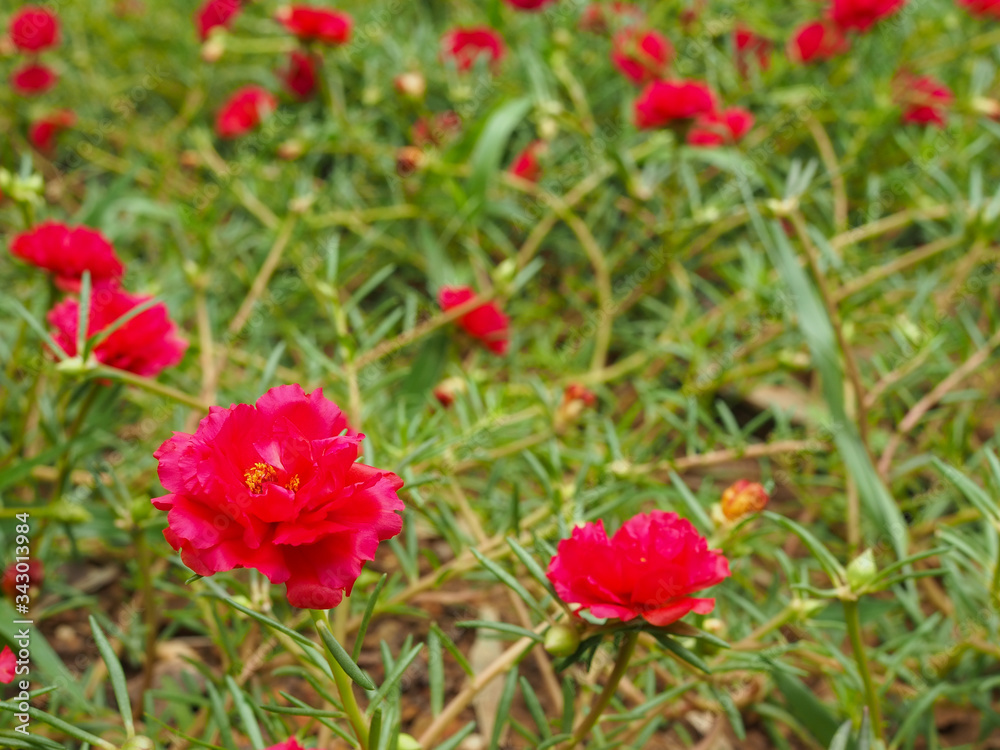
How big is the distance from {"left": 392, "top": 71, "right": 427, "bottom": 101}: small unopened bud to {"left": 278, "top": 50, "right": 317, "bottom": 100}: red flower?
0.28 metres

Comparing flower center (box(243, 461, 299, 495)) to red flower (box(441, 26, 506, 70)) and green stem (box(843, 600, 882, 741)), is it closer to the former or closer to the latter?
green stem (box(843, 600, 882, 741))

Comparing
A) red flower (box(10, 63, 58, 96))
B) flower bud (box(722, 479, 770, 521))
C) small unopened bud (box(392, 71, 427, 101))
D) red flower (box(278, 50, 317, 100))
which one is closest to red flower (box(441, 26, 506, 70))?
small unopened bud (box(392, 71, 427, 101))

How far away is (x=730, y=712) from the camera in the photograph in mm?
699

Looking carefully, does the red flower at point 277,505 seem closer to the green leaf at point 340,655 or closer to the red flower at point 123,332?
the green leaf at point 340,655

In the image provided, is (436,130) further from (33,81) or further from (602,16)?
(33,81)

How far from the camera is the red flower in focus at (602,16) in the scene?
5.48 feet

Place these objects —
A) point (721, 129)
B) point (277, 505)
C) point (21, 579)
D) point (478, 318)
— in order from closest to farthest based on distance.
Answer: point (277, 505) → point (21, 579) → point (478, 318) → point (721, 129)

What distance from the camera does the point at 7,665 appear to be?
0.57 meters

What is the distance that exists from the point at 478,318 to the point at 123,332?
1.50ft

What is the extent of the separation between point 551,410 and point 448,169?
0.58 metres

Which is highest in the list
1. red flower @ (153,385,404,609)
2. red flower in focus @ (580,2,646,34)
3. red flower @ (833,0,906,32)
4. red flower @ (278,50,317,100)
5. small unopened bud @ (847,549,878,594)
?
red flower in focus @ (580,2,646,34)

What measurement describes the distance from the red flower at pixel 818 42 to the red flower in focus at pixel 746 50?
0.38 ft

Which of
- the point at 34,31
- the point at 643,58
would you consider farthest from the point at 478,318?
the point at 34,31

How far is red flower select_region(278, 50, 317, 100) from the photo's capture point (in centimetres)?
161
